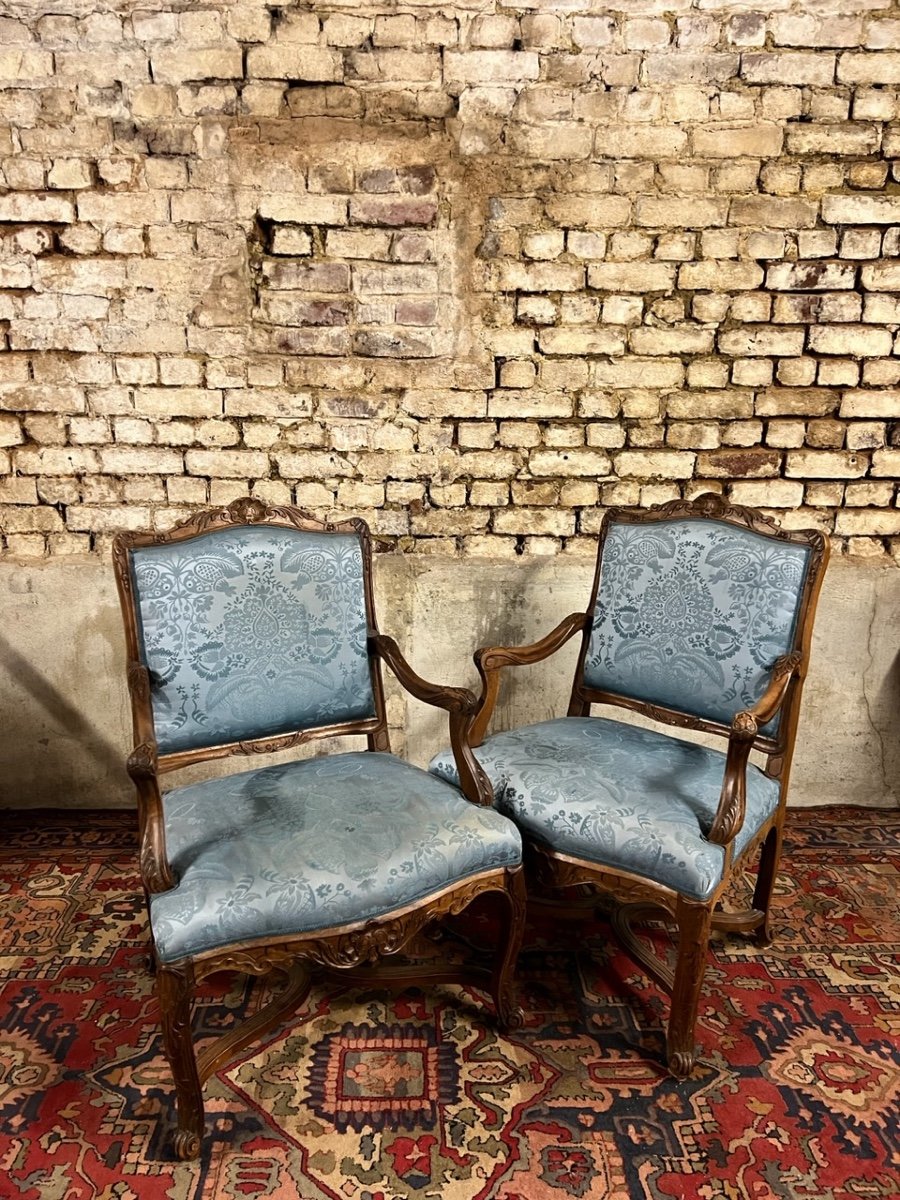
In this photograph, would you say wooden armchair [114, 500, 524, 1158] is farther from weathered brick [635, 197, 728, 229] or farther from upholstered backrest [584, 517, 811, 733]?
weathered brick [635, 197, 728, 229]

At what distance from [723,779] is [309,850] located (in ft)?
3.27

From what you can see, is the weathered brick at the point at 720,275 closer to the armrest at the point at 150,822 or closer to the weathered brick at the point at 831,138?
the weathered brick at the point at 831,138

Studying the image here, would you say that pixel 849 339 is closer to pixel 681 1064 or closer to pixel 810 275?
pixel 810 275

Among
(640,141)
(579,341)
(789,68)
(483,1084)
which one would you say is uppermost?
(789,68)

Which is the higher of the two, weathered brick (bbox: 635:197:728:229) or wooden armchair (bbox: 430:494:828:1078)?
weathered brick (bbox: 635:197:728:229)

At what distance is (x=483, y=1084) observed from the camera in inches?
74.7

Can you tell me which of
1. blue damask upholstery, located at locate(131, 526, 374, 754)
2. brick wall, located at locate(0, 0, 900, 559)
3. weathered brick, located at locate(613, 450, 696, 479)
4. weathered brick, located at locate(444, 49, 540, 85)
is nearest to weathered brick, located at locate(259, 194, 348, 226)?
brick wall, located at locate(0, 0, 900, 559)

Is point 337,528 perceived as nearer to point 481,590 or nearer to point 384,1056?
point 481,590

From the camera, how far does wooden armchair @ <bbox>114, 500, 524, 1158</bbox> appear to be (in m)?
1.69

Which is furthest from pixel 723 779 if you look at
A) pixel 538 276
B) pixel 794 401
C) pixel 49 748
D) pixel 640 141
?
pixel 49 748

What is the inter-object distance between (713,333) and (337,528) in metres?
1.42

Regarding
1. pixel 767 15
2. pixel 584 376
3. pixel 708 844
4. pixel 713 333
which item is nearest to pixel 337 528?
pixel 584 376

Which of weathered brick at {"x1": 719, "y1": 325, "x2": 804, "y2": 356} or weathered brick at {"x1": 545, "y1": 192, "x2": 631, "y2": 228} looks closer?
weathered brick at {"x1": 545, "y1": 192, "x2": 631, "y2": 228}

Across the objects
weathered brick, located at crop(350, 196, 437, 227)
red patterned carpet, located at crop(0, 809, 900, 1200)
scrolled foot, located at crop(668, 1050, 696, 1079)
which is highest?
weathered brick, located at crop(350, 196, 437, 227)
